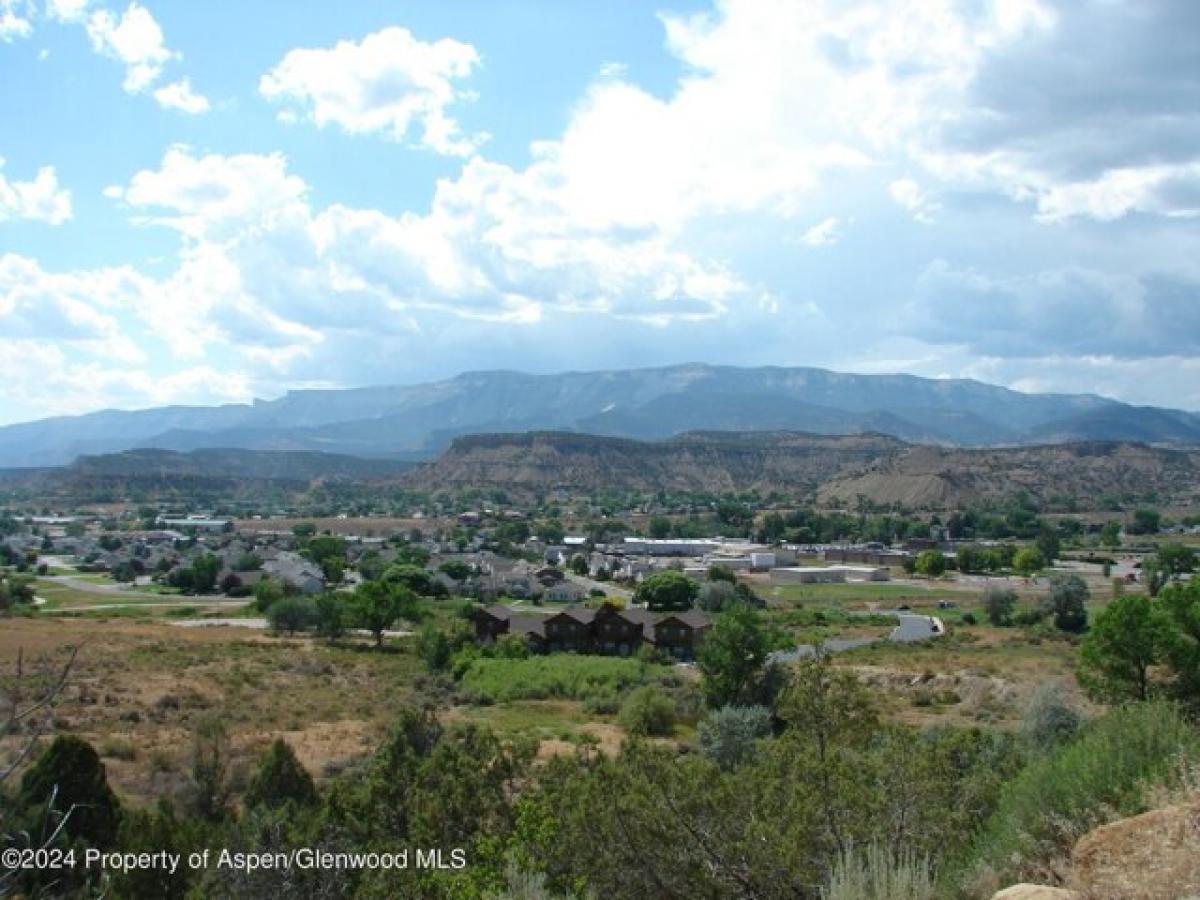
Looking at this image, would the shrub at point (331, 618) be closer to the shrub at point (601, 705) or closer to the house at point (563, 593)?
the house at point (563, 593)

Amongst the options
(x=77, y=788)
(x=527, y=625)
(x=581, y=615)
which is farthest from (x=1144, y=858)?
(x=527, y=625)

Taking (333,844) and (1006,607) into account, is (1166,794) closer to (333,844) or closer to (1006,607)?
(333,844)

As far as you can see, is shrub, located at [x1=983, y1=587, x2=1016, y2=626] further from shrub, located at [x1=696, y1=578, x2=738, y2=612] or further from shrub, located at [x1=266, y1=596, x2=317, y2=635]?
shrub, located at [x1=266, y1=596, x2=317, y2=635]

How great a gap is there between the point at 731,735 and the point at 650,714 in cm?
995

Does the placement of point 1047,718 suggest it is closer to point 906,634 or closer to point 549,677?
point 549,677

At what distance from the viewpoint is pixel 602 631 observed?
55.3m

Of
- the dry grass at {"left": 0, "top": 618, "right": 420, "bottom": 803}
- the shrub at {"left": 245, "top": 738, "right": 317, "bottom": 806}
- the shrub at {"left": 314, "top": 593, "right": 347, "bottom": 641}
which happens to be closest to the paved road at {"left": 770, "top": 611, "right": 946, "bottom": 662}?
the dry grass at {"left": 0, "top": 618, "right": 420, "bottom": 803}

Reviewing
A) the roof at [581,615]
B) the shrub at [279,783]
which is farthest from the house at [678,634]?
the shrub at [279,783]

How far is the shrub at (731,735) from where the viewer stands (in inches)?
895

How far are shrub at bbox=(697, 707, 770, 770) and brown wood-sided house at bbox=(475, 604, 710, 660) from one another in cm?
2694

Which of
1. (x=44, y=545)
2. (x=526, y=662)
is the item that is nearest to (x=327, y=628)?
(x=526, y=662)

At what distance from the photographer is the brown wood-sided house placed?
178ft

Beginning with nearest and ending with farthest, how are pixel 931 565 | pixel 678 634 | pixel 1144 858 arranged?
pixel 1144 858, pixel 678 634, pixel 931 565

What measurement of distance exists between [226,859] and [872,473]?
19628 centimetres
